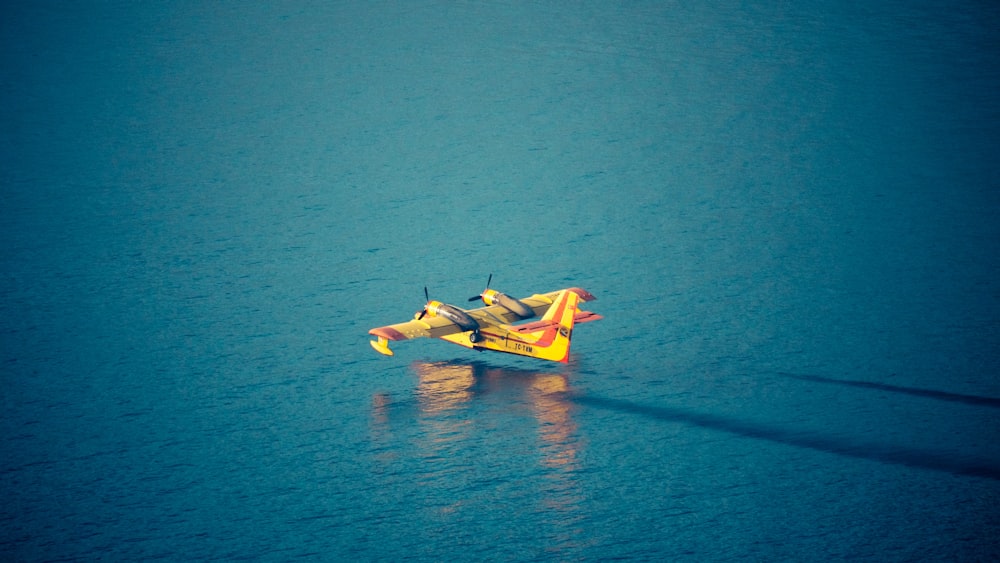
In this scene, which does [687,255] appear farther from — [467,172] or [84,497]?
[84,497]

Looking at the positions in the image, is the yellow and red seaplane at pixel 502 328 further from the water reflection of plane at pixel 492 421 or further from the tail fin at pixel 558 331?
the water reflection of plane at pixel 492 421

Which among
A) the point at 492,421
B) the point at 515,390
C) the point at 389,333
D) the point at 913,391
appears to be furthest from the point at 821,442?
the point at 389,333

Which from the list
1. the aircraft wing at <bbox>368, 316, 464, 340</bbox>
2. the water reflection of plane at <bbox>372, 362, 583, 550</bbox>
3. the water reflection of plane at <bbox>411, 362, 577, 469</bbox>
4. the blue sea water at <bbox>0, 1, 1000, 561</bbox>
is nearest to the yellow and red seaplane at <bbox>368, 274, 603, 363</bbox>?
the aircraft wing at <bbox>368, 316, 464, 340</bbox>

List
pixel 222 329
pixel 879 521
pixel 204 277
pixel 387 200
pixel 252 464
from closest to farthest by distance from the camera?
1. pixel 879 521
2. pixel 252 464
3. pixel 222 329
4. pixel 204 277
5. pixel 387 200

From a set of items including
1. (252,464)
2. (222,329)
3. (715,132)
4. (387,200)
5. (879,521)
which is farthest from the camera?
(715,132)

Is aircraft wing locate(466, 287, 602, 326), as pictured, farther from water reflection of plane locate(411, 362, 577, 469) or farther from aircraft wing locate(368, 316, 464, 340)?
water reflection of plane locate(411, 362, 577, 469)

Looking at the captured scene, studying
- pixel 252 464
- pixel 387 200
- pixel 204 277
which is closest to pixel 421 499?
pixel 252 464

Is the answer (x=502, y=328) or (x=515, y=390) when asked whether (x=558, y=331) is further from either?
(x=515, y=390)

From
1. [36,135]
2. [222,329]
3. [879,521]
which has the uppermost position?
[36,135]
